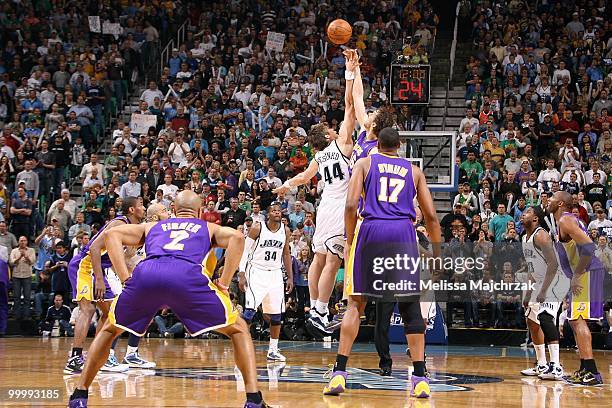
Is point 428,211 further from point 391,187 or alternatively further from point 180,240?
point 180,240

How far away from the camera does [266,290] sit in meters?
13.9

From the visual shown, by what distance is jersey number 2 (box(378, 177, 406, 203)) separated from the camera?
330 inches

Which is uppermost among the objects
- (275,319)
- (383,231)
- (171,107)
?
(171,107)

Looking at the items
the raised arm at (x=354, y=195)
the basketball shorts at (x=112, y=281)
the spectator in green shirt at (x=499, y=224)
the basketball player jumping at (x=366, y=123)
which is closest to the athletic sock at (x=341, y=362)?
the raised arm at (x=354, y=195)

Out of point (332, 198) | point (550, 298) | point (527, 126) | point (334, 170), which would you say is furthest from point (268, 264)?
point (527, 126)

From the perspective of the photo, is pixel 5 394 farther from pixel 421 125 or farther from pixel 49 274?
pixel 421 125

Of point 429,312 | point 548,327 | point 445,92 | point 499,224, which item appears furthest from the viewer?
point 445,92

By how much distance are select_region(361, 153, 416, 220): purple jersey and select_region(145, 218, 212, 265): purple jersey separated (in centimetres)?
175

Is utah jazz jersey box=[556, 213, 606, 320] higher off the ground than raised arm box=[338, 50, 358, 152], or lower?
lower

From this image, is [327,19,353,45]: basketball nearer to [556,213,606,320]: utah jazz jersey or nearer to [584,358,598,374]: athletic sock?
[556,213,606,320]: utah jazz jersey

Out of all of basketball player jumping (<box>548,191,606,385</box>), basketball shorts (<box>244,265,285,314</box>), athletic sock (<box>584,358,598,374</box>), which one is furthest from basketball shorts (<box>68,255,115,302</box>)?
athletic sock (<box>584,358,598,374</box>)

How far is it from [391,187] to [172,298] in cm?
241

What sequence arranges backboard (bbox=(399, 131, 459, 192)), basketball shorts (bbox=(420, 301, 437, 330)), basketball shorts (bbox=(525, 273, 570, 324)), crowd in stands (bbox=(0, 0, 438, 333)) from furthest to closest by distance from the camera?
crowd in stands (bbox=(0, 0, 438, 333)) < backboard (bbox=(399, 131, 459, 192)) < basketball shorts (bbox=(420, 301, 437, 330)) < basketball shorts (bbox=(525, 273, 570, 324))

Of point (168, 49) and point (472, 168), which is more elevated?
point (168, 49)
